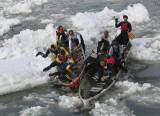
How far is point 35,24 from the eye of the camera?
19469 millimetres

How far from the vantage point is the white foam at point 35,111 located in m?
8.48

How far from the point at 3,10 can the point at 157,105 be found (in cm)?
2106

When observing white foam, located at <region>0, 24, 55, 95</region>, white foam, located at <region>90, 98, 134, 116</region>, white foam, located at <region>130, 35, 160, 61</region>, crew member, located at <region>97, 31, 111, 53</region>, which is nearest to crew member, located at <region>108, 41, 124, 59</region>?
crew member, located at <region>97, 31, 111, 53</region>

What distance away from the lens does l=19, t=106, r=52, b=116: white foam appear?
848 centimetres

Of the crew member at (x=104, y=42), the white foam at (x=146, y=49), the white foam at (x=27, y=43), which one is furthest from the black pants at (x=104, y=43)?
the white foam at (x=27, y=43)

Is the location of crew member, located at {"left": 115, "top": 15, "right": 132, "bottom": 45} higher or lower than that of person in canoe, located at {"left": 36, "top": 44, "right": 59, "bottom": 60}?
higher

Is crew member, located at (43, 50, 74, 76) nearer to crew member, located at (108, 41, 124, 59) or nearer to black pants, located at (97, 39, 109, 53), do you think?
crew member, located at (108, 41, 124, 59)

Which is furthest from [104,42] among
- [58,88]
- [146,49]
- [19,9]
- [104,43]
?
[19,9]

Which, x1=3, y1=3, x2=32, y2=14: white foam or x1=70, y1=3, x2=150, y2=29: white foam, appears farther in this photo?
x1=3, y1=3, x2=32, y2=14: white foam

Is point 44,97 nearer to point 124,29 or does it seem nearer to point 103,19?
point 124,29

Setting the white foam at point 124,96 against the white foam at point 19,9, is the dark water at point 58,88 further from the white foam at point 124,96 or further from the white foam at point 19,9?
the white foam at point 19,9

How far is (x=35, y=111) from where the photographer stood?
28.2ft

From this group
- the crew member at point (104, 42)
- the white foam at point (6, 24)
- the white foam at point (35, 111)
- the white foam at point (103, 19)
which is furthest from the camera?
the white foam at point (6, 24)

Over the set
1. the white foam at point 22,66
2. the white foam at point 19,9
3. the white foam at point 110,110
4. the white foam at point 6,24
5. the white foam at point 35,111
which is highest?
the white foam at point 19,9
